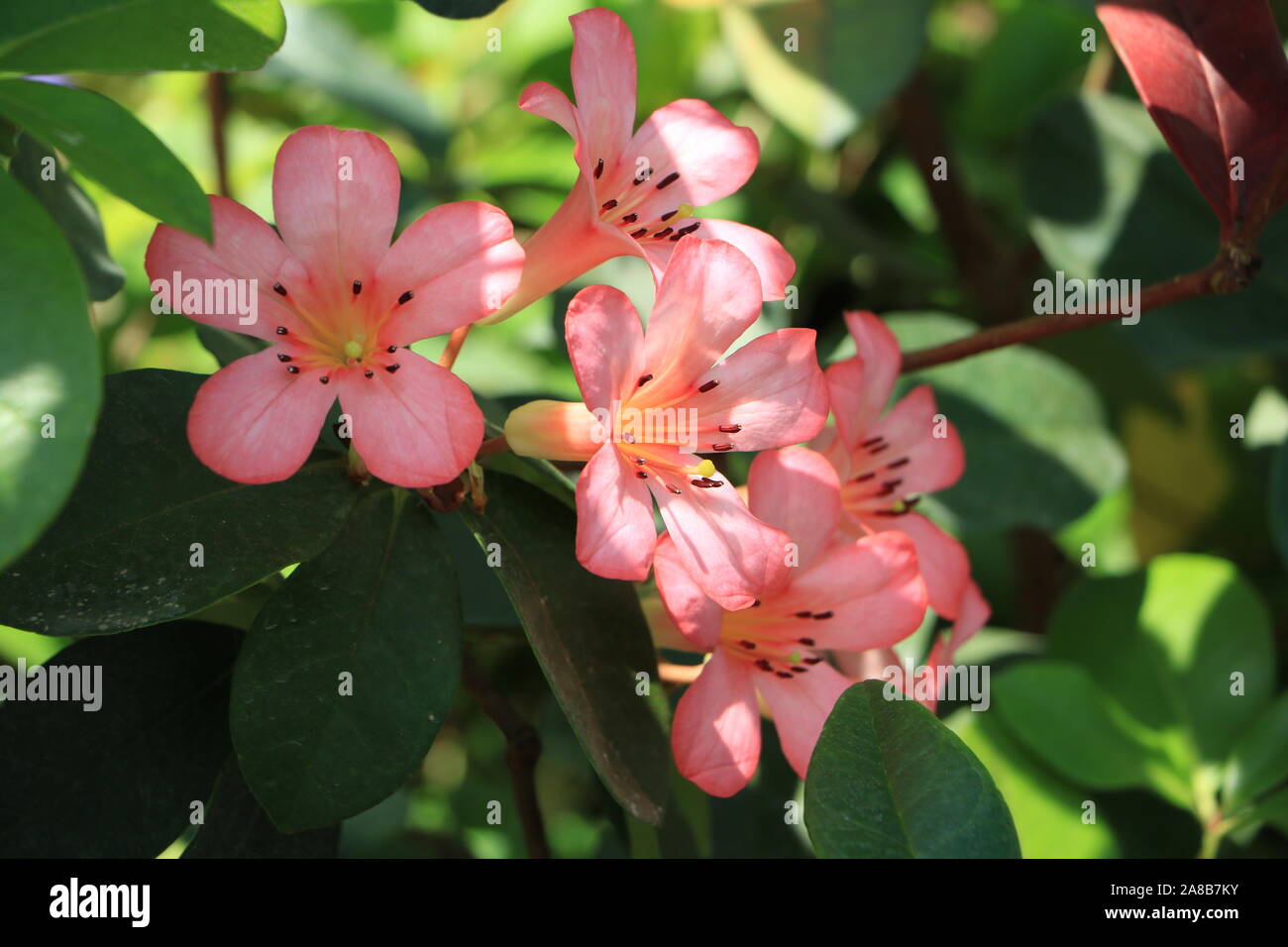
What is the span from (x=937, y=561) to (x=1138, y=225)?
761 millimetres

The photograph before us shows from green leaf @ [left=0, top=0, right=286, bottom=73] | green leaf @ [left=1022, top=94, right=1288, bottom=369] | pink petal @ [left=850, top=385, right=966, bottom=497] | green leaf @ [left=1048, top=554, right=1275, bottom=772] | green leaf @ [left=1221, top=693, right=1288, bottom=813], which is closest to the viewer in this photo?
green leaf @ [left=0, top=0, right=286, bottom=73]

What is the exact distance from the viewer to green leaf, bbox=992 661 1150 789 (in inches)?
50.5

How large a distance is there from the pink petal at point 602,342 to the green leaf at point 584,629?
0.14 metres

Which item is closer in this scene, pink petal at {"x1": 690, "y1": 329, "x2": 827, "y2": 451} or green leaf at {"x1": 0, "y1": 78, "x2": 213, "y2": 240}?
green leaf at {"x1": 0, "y1": 78, "x2": 213, "y2": 240}

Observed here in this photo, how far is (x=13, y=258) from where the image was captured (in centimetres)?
62

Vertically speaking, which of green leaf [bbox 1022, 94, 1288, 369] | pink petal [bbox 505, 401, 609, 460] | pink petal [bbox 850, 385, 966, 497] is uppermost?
green leaf [bbox 1022, 94, 1288, 369]

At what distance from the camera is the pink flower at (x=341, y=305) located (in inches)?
29.1

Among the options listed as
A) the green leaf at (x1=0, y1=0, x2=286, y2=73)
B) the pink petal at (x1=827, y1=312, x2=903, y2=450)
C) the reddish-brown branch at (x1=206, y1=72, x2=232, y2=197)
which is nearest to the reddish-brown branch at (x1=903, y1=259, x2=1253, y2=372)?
the pink petal at (x1=827, y1=312, x2=903, y2=450)

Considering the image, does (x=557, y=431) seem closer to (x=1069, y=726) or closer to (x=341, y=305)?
(x=341, y=305)

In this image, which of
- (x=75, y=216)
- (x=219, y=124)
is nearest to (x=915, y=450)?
(x=75, y=216)

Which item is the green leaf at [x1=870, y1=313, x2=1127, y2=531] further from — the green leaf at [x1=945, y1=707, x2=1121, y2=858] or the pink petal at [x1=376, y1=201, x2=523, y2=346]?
the pink petal at [x1=376, y1=201, x2=523, y2=346]

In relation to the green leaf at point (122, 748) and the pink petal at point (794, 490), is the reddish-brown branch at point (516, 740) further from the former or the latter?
the pink petal at point (794, 490)

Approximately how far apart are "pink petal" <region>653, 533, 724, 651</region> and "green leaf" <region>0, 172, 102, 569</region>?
1.27ft

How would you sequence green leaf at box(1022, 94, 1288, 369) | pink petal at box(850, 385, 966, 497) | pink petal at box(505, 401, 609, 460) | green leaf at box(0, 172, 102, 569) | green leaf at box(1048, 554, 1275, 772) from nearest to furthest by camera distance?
1. green leaf at box(0, 172, 102, 569)
2. pink petal at box(505, 401, 609, 460)
3. pink petal at box(850, 385, 966, 497)
4. green leaf at box(1048, 554, 1275, 772)
5. green leaf at box(1022, 94, 1288, 369)
